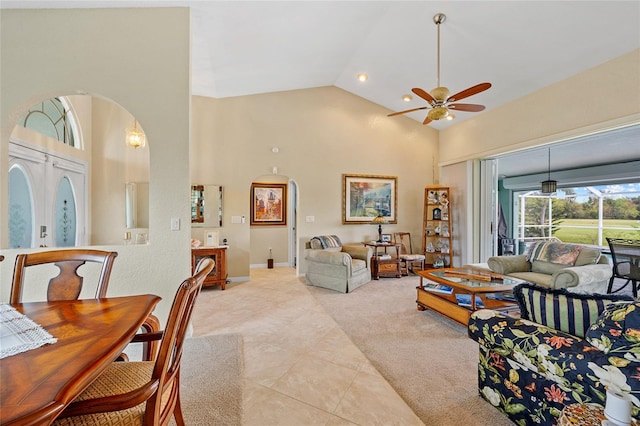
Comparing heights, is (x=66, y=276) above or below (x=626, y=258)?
above

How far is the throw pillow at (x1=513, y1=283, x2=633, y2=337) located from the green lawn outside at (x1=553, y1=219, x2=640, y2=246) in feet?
25.3

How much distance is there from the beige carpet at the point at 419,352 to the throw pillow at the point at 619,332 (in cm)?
83

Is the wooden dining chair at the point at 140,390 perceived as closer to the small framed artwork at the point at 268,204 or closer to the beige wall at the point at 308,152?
the beige wall at the point at 308,152

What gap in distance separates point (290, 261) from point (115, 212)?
3672 millimetres

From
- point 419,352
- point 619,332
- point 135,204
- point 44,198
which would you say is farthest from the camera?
point 135,204

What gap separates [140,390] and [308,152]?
5.10 meters

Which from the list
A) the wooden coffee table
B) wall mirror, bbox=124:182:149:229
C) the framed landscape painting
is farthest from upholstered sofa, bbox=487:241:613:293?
wall mirror, bbox=124:182:149:229

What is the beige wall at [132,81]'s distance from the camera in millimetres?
2734

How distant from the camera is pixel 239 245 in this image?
5.44m

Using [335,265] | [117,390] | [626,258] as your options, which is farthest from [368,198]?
[117,390]

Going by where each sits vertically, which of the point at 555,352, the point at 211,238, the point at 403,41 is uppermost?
the point at 403,41

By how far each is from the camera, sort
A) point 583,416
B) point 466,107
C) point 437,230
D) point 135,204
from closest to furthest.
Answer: point 583,416, point 466,107, point 135,204, point 437,230

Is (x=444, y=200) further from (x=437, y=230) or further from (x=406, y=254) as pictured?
(x=406, y=254)

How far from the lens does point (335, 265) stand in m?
4.75
